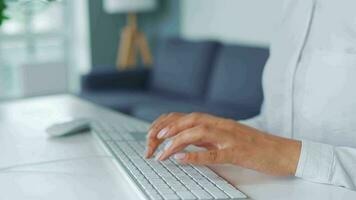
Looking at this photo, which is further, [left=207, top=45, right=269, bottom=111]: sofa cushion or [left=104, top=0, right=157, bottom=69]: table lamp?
[left=104, top=0, right=157, bottom=69]: table lamp

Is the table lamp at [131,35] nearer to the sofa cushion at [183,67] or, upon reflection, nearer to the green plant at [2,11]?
the sofa cushion at [183,67]

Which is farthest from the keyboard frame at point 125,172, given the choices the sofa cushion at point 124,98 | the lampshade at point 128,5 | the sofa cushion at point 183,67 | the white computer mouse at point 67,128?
the lampshade at point 128,5

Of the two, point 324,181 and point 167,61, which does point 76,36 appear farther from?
point 324,181

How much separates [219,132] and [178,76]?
2974 millimetres

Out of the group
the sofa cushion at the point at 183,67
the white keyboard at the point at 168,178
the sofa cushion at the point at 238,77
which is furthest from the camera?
the sofa cushion at the point at 183,67

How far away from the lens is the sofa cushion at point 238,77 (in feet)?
10.4

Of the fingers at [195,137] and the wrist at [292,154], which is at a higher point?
the fingers at [195,137]

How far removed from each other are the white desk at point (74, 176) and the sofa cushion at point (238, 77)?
5.84ft

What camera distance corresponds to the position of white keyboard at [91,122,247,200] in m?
0.80

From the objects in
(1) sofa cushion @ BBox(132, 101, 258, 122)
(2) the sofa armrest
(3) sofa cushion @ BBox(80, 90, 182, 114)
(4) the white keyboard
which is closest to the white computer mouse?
(4) the white keyboard

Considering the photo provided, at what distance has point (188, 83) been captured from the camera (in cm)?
377

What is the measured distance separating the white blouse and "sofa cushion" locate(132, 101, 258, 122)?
66.8 inches

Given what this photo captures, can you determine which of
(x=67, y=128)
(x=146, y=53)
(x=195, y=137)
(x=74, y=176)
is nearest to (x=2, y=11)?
(x=67, y=128)

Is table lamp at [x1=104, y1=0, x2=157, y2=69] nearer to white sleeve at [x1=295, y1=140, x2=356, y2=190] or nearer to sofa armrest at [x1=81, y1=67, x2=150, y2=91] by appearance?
sofa armrest at [x1=81, y1=67, x2=150, y2=91]
